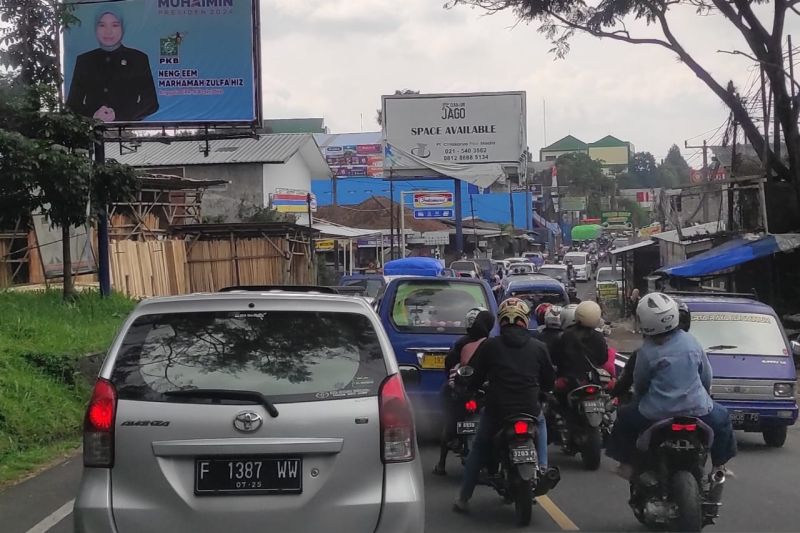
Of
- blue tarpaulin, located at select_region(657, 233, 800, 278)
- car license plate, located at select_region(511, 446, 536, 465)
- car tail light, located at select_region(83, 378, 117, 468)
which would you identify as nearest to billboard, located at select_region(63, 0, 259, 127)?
blue tarpaulin, located at select_region(657, 233, 800, 278)

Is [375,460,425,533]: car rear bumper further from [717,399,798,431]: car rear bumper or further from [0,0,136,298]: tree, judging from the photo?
[0,0,136,298]: tree

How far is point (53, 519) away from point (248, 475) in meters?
3.49

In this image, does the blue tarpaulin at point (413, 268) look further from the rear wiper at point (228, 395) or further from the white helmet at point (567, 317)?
the rear wiper at point (228, 395)

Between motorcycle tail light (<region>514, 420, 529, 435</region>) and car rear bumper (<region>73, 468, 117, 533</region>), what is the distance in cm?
308

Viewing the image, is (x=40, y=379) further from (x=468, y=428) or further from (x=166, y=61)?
(x=166, y=61)

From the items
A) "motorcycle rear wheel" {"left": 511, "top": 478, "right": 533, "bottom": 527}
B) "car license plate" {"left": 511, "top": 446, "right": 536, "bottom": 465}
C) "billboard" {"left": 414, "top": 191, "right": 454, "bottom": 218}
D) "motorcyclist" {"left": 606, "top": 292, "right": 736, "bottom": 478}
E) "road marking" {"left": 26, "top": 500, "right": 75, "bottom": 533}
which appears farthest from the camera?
"billboard" {"left": 414, "top": 191, "right": 454, "bottom": 218}

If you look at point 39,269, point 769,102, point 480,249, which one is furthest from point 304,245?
point 480,249

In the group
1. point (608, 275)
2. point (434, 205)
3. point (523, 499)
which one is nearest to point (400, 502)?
point (523, 499)

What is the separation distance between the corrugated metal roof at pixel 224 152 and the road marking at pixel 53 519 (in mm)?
39407

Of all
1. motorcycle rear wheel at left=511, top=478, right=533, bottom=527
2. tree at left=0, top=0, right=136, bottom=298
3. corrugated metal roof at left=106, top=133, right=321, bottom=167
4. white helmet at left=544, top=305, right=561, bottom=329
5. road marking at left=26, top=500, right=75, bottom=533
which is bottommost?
road marking at left=26, top=500, right=75, bottom=533

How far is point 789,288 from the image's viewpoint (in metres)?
21.9

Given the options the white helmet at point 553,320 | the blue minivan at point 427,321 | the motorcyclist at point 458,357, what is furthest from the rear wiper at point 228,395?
the white helmet at point 553,320

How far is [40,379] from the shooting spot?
1113 centimetres

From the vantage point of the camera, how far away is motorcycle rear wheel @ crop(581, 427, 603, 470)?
871 centimetres
